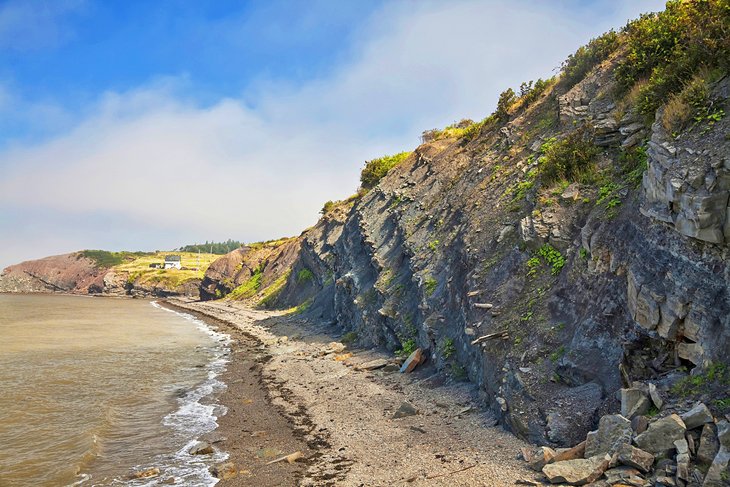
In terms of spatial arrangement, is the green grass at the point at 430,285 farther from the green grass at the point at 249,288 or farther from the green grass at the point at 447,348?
the green grass at the point at 249,288

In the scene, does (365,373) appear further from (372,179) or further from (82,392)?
(372,179)

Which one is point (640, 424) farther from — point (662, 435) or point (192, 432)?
point (192, 432)

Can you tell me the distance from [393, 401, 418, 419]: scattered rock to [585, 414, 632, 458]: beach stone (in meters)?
7.74

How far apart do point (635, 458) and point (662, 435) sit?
0.74 metres

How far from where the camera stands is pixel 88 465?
602 inches

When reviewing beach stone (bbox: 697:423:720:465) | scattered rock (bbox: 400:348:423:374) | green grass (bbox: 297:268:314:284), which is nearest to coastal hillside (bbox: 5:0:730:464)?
scattered rock (bbox: 400:348:423:374)

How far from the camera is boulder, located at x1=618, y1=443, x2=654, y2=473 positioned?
930 centimetres

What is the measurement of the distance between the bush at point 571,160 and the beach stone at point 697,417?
11564 mm

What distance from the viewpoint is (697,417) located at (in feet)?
30.3

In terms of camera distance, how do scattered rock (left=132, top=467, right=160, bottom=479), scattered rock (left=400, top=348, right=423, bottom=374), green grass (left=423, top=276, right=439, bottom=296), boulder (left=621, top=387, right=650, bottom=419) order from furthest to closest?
green grass (left=423, top=276, right=439, bottom=296)
scattered rock (left=400, top=348, right=423, bottom=374)
scattered rock (left=132, top=467, right=160, bottom=479)
boulder (left=621, top=387, right=650, bottom=419)

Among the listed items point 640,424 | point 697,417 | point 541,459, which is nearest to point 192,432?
point 541,459

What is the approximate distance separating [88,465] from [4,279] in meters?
223

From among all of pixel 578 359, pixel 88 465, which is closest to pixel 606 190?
pixel 578 359

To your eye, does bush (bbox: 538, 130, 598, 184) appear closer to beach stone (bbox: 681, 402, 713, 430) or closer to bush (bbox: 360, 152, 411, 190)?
beach stone (bbox: 681, 402, 713, 430)
